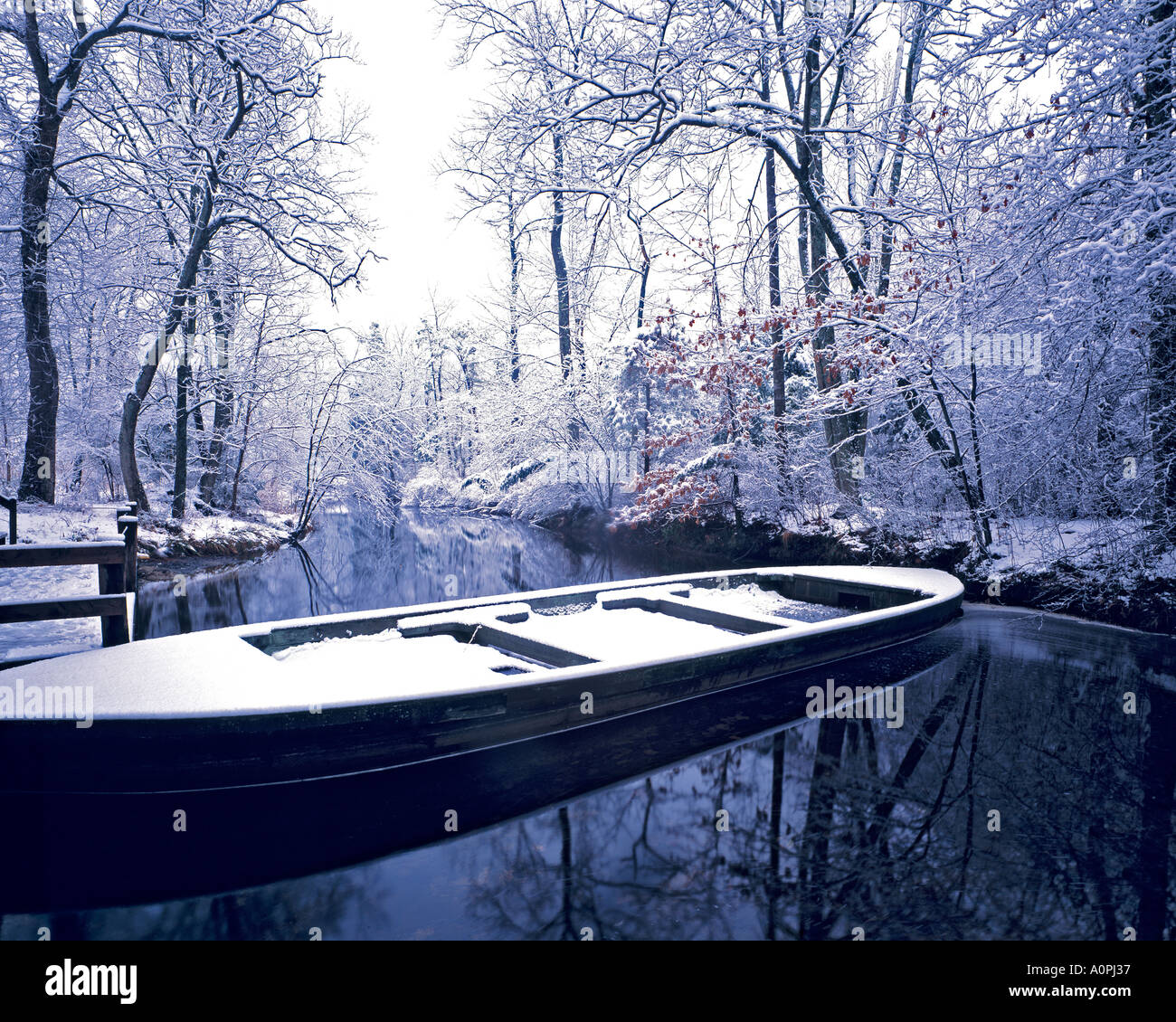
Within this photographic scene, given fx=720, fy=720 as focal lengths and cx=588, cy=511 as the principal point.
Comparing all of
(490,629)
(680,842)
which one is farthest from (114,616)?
(680,842)

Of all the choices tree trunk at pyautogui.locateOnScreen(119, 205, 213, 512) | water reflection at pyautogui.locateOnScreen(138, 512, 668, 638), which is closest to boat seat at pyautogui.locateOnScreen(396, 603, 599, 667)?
water reflection at pyautogui.locateOnScreen(138, 512, 668, 638)

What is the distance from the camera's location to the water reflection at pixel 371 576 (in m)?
8.77

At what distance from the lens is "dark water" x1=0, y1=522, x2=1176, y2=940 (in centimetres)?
265

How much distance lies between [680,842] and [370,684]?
1.70 metres

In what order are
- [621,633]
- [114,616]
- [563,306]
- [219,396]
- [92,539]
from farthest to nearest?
[563,306] < [219,396] < [92,539] < [621,633] < [114,616]

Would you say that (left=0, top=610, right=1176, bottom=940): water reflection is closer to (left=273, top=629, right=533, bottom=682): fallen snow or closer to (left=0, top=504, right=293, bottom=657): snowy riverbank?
(left=273, top=629, right=533, bottom=682): fallen snow

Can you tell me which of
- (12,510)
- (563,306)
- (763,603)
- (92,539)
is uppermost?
(563,306)

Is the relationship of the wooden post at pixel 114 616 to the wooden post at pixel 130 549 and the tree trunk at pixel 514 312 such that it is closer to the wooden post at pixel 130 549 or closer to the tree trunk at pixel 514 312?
the wooden post at pixel 130 549

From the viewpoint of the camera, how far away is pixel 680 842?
322 centimetres

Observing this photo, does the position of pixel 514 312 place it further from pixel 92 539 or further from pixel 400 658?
pixel 400 658

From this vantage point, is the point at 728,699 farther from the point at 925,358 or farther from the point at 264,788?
the point at 925,358

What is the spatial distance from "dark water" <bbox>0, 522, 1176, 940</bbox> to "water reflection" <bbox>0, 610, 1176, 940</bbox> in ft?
0.04

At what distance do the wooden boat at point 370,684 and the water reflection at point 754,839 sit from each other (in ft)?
0.78

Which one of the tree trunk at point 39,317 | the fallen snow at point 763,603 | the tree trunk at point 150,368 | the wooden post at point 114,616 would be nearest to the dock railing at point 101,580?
the wooden post at point 114,616
